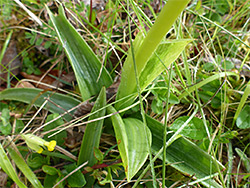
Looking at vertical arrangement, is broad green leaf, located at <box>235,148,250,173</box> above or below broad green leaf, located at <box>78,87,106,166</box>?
above

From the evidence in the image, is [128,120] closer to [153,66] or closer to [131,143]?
[131,143]

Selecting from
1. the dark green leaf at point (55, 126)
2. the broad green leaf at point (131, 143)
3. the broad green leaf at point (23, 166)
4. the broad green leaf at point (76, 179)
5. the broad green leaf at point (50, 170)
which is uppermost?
the broad green leaf at point (131, 143)

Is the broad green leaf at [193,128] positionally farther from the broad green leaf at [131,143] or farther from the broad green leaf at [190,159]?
the broad green leaf at [131,143]

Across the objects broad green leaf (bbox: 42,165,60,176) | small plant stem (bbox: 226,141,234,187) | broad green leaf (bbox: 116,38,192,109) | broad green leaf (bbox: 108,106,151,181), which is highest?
broad green leaf (bbox: 116,38,192,109)

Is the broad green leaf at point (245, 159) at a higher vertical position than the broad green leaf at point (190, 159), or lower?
higher

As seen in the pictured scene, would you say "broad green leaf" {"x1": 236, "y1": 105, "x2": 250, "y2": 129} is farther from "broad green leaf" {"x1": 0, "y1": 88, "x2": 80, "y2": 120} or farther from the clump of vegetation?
"broad green leaf" {"x1": 0, "y1": 88, "x2": 80, "y2": 120}

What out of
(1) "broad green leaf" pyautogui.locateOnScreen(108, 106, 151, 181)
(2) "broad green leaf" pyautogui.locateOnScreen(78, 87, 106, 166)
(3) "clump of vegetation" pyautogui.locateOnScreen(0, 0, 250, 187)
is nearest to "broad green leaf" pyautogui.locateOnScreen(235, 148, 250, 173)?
(3) "clump of vegetation" pyautogui.locateOnScreen(0, 0, 250, 187)

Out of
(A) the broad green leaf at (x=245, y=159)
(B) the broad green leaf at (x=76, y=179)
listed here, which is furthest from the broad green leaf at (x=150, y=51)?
(A) the broad green leaf at (x=245, y=159)
